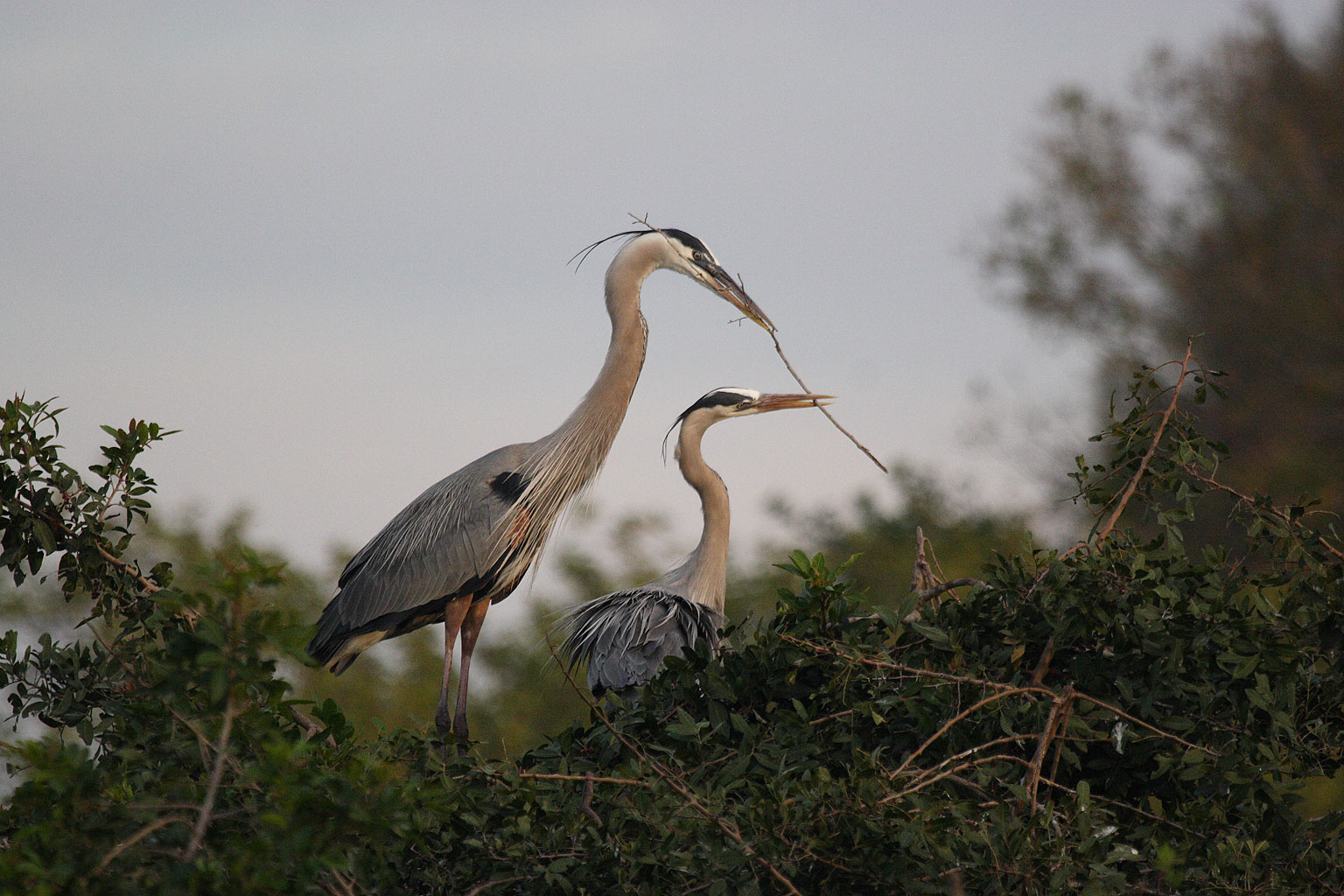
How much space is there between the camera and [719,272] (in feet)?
18.8

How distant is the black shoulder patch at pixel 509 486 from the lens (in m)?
5.66

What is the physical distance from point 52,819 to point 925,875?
132cm

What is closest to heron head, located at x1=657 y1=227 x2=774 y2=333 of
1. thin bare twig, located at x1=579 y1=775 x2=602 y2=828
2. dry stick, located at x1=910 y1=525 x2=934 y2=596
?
dry stick, located at x1=910 y1=525 x2=934 y2=596

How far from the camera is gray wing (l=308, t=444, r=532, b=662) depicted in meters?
5.50

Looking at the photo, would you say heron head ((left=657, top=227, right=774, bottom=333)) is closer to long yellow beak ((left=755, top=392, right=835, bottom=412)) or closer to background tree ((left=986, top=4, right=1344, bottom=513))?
long yellow beak ((left=755, top=392, right=835, bottom=412))

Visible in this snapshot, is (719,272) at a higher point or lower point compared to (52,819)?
higher

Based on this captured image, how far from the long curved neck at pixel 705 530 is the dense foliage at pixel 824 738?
9.88ft

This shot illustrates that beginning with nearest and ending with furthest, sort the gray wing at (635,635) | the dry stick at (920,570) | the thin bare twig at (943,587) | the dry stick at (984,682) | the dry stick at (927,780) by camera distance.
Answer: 1. the dry stick at (927,780)
2. the dry stick at (984,682)
3. the thin bare twig at (943,587)
4. the dry stick at (920,570)
5. the gray wing at (635,635)

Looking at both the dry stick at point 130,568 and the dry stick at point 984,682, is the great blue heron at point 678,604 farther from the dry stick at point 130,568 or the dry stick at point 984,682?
the dry stick at point 984,682

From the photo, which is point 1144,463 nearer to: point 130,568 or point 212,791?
point 212,791

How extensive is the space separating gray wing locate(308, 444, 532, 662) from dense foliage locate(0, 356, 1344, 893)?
7.74ft

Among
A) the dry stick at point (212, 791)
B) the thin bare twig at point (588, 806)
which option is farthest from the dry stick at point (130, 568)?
the dry stick at point (212, 791)

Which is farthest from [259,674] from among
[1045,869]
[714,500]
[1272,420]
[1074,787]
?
[1272,420]

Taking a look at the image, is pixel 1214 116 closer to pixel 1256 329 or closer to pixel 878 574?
pixel 1256 329
